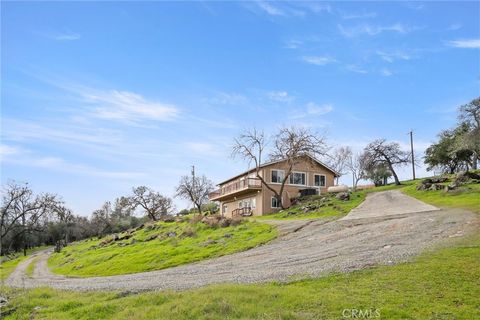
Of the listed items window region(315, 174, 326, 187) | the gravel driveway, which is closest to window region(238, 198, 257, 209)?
window region(315, 174, 326, 187)

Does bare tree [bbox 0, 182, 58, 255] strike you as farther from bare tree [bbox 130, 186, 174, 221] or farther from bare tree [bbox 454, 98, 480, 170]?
bare tree [bbox 454, 98, 480, 170]

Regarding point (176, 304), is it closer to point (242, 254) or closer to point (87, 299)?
point (87, 299)

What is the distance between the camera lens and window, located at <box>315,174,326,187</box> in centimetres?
5266

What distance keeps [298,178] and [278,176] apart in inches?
112

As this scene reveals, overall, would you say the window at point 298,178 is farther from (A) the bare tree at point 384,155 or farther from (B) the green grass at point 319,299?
(B) the green grass at point 319,299

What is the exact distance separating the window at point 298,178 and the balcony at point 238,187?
4.54 meters

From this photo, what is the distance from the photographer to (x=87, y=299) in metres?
12.6

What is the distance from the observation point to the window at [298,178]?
5095 cm

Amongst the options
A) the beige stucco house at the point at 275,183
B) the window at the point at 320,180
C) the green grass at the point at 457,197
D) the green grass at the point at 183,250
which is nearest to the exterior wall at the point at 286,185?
the beige stucco house at the point at 275,183

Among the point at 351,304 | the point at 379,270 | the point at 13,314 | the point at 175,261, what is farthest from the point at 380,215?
the point at 13,314

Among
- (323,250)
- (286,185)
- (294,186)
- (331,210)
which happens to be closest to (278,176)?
(286,185)

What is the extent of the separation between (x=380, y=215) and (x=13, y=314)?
23.4 metres

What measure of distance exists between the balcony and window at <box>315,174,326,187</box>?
831 cm

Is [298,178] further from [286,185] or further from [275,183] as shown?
[275,183]
